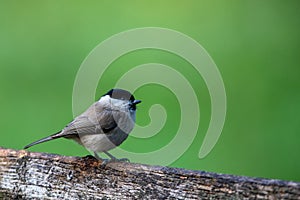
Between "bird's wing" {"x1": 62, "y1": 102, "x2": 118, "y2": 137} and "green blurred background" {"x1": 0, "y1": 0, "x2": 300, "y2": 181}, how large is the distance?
21.6 inches

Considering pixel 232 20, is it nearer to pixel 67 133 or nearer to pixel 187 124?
pixel 187 124

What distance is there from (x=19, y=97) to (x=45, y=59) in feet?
2.00

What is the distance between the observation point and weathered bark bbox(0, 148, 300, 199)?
7.56 feet

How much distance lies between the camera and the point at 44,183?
2713mm

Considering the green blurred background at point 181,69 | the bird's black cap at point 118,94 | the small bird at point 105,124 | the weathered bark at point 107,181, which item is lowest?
the weathered bark at point 107,181

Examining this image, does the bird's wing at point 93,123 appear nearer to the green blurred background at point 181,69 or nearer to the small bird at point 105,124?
the small bird at point 105,124

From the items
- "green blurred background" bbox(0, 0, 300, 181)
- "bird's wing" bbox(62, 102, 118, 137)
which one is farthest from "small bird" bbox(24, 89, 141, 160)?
"green blurred background" bbox(0, 0, 300, 181)

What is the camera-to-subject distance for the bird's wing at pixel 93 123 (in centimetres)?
343

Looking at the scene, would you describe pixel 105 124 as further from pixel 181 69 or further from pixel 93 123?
pixel 181 69

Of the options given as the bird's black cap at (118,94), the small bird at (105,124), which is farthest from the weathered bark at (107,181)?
the bird's black cap at (118,94)

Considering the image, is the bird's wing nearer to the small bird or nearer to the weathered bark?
the small bird

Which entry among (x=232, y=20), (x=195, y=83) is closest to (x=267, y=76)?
(x=195, y=83)

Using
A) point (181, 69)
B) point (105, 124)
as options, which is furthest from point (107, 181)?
point (181, 69)

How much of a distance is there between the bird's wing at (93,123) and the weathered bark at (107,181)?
1.98 ft
